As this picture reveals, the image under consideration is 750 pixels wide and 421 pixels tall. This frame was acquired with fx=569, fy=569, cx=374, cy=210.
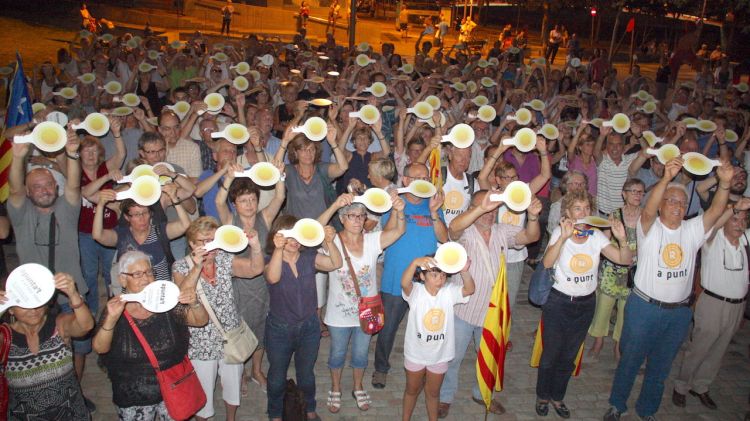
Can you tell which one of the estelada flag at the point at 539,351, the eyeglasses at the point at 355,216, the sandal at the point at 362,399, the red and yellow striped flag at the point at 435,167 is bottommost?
the sandal at the point at 362,399

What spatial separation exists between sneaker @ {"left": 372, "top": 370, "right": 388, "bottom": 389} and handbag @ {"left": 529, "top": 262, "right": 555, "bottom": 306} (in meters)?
1.75

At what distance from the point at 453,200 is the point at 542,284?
5.03 feet

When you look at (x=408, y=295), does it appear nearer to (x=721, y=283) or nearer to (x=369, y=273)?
(x=369, y=273)

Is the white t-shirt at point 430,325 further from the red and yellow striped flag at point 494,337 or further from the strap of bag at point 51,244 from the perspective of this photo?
the strap of bag at point 51,244

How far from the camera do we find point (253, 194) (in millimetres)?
4938

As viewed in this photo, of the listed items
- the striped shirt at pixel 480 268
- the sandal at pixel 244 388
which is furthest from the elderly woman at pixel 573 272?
the sandal at pixel 244 388

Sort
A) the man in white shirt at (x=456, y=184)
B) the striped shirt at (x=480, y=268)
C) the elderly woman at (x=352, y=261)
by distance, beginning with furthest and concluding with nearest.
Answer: the man in white shirt at (x=456, y=184) < the striped shirt at (x=480, y=268) < the elderly woman at (x=352, y=261)

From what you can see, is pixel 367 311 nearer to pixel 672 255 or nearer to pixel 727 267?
pixel 672 255

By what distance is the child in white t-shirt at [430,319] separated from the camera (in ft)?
15.0

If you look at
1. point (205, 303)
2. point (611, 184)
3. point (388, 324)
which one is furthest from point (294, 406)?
point (611, 184)

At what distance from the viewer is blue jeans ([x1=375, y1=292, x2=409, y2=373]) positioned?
539 cm

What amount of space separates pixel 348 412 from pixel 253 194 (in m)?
2.28

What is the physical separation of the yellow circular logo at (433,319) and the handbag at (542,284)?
3.49 ft

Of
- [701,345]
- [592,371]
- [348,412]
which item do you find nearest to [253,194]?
Answer: [348,412]
